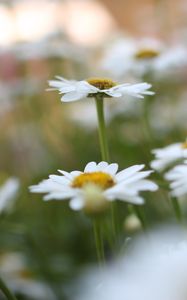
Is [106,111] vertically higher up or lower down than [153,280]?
higher up

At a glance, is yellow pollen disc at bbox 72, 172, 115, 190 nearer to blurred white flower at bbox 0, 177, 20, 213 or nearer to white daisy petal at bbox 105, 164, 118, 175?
white daisy petal at bbox 105, 164, 118, 175

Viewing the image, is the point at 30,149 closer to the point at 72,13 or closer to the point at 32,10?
the point at 32,10

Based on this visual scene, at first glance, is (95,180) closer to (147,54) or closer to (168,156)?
(168,156)

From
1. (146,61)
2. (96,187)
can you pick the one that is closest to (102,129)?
(96,187)

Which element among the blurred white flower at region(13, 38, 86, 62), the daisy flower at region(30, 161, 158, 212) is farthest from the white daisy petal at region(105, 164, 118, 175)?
the blurred white flower at region(13, 38, 86, 62)

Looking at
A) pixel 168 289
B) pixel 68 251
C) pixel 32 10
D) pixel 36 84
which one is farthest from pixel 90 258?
pixel 32 10
